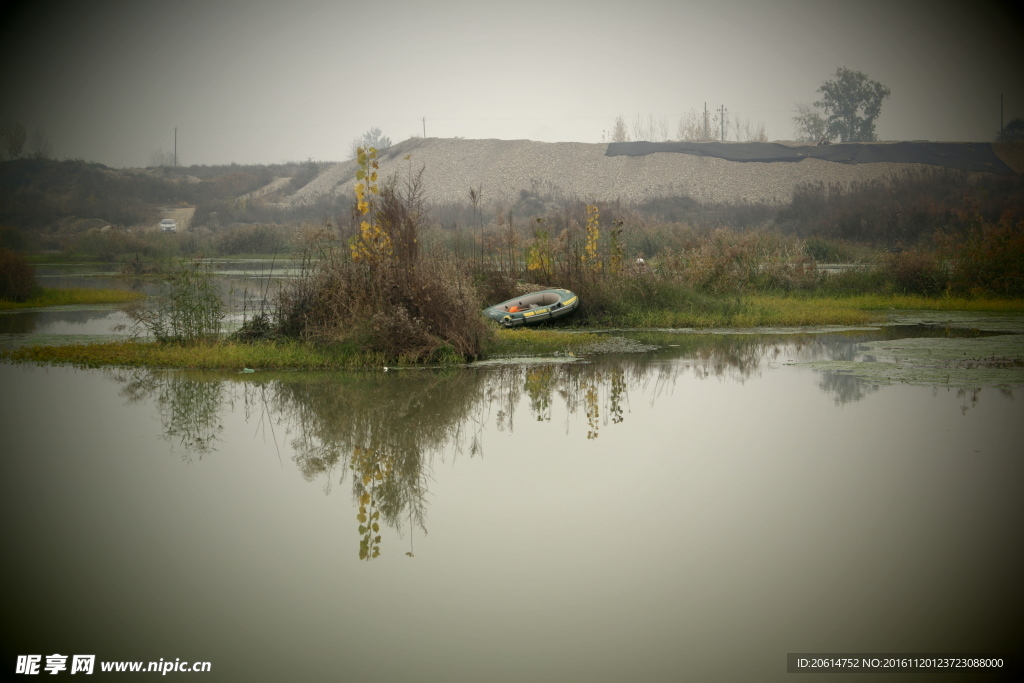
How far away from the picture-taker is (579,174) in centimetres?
7369

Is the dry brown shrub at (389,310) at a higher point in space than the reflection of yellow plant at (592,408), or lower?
higher

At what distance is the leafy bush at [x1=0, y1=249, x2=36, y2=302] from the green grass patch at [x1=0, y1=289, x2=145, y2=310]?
0.98 ft

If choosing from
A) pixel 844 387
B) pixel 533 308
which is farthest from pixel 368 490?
pixel 533 308

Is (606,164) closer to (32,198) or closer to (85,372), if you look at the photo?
(32,198)

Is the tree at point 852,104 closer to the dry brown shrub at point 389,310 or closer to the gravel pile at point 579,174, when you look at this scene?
the gravel pile at point 579,174

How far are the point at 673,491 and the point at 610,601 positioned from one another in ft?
7.87

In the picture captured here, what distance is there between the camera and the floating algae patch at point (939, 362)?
13148 millimetres

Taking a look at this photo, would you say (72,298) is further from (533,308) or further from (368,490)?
(368,490)

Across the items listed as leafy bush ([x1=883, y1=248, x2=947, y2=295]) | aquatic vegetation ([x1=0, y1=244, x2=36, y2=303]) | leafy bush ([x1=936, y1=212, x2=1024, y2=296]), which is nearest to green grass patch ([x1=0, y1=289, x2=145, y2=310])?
aquatic vegetation ([x1=0, y1=244, x2=36, y2=303])

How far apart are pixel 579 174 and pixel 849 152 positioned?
21076 millimetres

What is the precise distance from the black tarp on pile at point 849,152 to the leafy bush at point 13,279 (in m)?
57.5

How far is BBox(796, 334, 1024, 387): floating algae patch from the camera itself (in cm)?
1315

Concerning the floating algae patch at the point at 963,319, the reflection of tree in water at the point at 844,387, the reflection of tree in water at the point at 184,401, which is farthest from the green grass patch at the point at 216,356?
the floating algae patch at the point at 963,319

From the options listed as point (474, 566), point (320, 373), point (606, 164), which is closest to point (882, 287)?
point (320, 373)
